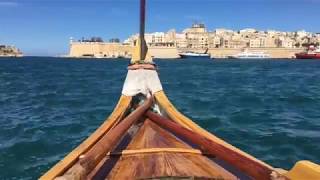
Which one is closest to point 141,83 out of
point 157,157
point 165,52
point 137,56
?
point 137,56

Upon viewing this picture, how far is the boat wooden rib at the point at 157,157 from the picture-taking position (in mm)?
3822

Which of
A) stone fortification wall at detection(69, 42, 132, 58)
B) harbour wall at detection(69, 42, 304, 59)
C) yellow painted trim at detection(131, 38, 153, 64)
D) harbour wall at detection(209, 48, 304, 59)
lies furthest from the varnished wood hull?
stone fortification wall at detection(69, 42, 132, 58)

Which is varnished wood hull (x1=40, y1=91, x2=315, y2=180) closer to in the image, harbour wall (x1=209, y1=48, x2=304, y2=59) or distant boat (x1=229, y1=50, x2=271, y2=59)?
distant boat (x1=229, y1=50, x2=271, y2=59)

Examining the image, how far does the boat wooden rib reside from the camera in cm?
382

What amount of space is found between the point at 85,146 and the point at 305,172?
293 cm

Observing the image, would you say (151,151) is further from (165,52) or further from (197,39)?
(197,39)

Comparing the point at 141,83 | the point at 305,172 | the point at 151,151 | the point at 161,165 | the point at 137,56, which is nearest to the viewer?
the point at 305,172

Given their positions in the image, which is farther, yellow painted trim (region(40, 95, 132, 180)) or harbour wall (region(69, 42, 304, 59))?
harbour wall (region(69, 42, 304, 59))

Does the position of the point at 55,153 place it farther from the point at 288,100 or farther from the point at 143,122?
the point at 288,100

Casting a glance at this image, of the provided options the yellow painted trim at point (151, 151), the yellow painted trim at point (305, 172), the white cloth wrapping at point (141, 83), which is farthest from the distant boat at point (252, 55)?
the yellow painted trim at point (305, 172)

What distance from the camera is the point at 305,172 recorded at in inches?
125

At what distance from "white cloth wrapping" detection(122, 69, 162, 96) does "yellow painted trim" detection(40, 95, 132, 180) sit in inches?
10.3

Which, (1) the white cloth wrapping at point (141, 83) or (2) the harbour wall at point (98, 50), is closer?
(1) the white cloth wrapping at point (141, 83)

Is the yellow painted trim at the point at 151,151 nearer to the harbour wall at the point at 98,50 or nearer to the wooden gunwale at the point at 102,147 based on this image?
the wooden gunwale at the point at 102,147
